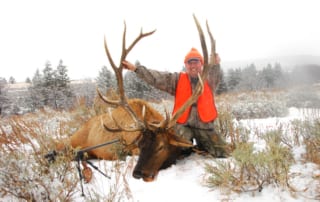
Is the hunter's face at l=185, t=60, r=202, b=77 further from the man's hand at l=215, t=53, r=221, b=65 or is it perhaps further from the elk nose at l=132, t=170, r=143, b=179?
the elk nose at l=132, t=170, r=143, b=179

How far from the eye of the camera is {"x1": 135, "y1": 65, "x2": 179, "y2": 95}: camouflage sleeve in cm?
471

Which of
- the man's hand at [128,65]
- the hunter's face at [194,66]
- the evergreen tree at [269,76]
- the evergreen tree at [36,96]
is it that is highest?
the man's hand at [128,65]

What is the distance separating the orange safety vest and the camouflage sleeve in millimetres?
114

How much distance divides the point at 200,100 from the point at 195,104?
0.10 meters

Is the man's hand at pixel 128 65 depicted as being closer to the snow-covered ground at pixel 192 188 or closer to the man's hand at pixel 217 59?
the man's hand at pixel 217 59

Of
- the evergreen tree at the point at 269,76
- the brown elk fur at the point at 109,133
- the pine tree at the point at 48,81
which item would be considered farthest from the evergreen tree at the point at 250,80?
the pine tree at the point at 48,81

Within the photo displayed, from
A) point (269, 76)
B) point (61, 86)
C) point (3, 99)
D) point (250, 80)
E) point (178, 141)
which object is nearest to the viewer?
A: point (178, 141)

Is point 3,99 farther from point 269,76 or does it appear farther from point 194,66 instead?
point 194,66

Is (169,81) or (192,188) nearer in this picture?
(192,188)

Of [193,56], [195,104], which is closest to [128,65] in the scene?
[193,56]

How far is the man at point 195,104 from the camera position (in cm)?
445

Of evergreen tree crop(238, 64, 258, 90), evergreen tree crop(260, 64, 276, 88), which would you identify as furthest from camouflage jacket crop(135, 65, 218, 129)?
evergreen tree crop(238, 64, 258, 90)

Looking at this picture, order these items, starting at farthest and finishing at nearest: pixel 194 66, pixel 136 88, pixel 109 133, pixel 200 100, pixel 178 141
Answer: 1. pixel 136 88
2. pixel 109 133
3. pixel 194 66
4. pixel 200 100
5. pixel 178 141

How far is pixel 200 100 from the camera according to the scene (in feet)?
14.7
